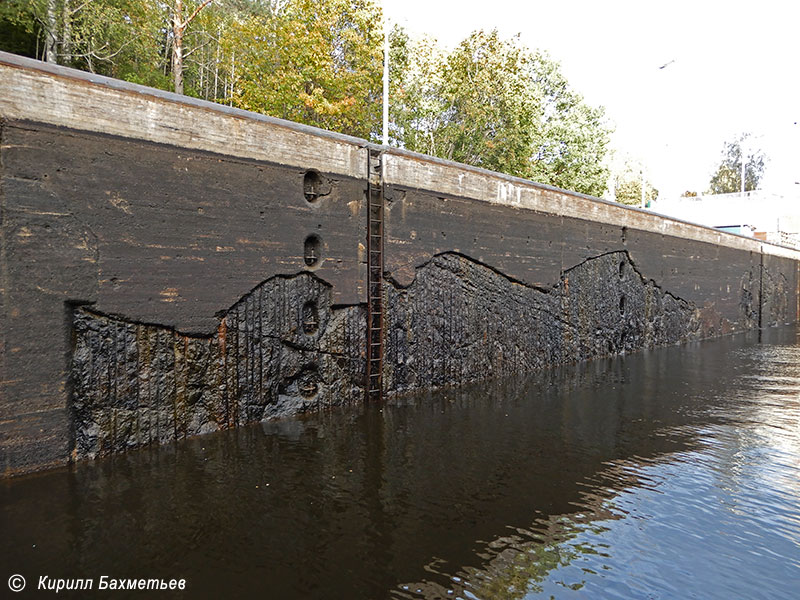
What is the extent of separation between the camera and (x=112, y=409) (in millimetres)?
5043

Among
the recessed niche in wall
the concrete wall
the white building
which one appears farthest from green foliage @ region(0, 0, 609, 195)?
the white building

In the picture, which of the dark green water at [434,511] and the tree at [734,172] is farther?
the tree at [734,172]

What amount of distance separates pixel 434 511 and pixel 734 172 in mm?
72861

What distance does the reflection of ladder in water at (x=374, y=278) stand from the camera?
745 cm

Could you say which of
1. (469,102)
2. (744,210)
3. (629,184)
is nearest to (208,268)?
(469,102)

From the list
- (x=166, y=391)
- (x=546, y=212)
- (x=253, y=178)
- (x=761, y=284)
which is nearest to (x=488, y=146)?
(x=761, y=284)

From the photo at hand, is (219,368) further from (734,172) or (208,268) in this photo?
(734,172)

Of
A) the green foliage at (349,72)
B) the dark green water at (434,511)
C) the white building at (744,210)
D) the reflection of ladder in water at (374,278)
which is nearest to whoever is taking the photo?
the dark green water at (434,511)

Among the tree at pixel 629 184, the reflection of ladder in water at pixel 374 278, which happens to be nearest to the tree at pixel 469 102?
the reflection of ladder in water at pixel 374 278

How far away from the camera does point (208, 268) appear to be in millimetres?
5746

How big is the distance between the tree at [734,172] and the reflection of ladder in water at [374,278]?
221 ft

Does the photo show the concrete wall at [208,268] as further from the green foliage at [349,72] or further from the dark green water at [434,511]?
the green foliage at [349,72]

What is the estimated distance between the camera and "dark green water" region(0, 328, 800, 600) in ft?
11.0

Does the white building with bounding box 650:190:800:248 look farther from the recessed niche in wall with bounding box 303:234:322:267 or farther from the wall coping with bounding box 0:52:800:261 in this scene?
the recessed niche in wall with bounding box 303:234:322:267
